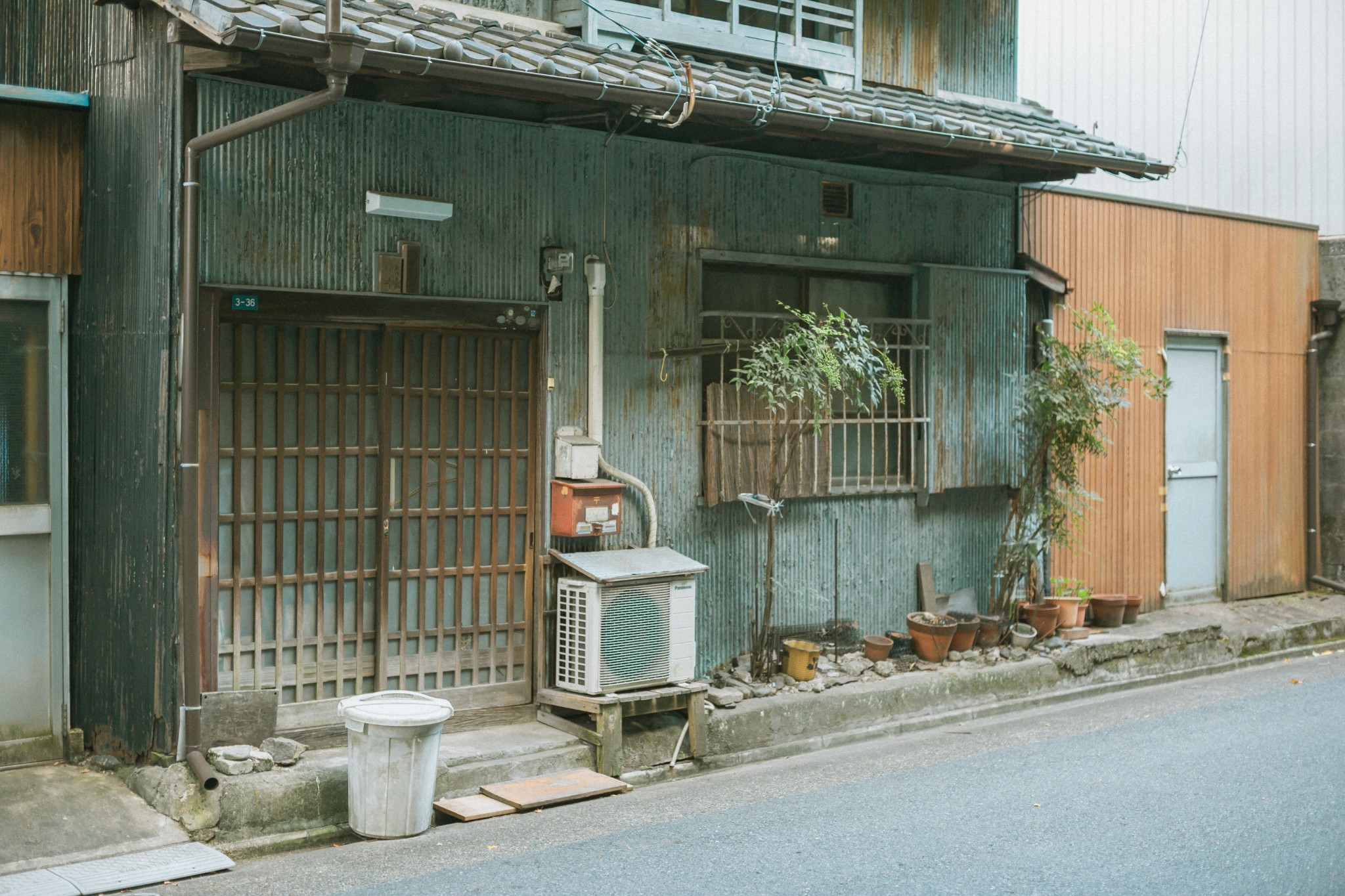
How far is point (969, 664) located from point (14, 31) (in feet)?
28.8

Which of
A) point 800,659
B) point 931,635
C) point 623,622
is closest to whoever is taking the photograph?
point 623,622

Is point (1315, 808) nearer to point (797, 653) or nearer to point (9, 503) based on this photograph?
point (797, 653)

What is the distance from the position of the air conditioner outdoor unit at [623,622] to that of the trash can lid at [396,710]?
1.42 meters

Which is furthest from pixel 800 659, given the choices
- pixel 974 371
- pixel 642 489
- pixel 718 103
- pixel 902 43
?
pixel 902 43

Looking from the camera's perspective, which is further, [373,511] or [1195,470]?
[1195,470]

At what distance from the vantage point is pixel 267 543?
26.4 ft

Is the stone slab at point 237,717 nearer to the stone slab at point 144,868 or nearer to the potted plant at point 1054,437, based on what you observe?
the stone slab at point 144,868

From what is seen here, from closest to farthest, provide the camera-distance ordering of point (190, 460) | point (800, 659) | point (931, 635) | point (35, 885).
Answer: point (35, 885) < point (190, 460) < point (800, 659) < point (931, 635)

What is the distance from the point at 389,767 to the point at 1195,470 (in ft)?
34.8

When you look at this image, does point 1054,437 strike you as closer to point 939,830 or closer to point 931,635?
point 931,635

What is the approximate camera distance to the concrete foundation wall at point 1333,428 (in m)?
15.7

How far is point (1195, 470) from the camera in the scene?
14.3m

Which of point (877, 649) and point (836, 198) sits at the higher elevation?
point (836, 198)

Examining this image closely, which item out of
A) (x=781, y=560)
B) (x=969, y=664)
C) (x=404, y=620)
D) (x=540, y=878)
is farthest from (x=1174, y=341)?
(x=540, y=878)
